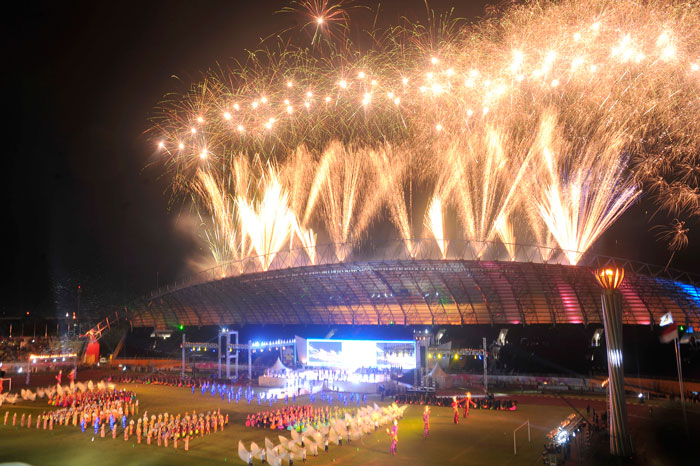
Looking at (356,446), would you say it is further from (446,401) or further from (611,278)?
(611,278)

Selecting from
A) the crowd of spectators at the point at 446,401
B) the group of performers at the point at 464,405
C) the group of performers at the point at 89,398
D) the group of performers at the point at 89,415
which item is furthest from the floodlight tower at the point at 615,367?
the group of performers at the point at 89,398

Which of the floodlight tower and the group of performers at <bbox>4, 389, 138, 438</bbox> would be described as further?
the group of performers at <bbox>4, 389, 138, 438</bbox>

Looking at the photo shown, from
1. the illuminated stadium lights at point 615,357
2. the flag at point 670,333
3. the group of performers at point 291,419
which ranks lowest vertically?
the group of performers at point 291,419

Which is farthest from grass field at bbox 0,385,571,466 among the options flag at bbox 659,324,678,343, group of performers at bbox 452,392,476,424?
flag at bbox 659,324,678,343

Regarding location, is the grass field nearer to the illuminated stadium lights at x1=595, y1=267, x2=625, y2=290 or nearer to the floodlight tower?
the floodlight tower

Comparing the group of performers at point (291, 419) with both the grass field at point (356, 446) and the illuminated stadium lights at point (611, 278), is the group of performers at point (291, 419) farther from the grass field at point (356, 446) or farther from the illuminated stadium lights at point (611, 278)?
the illuminated stadium lights at point (611, 278)

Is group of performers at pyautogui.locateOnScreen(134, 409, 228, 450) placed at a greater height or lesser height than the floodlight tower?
lesser
